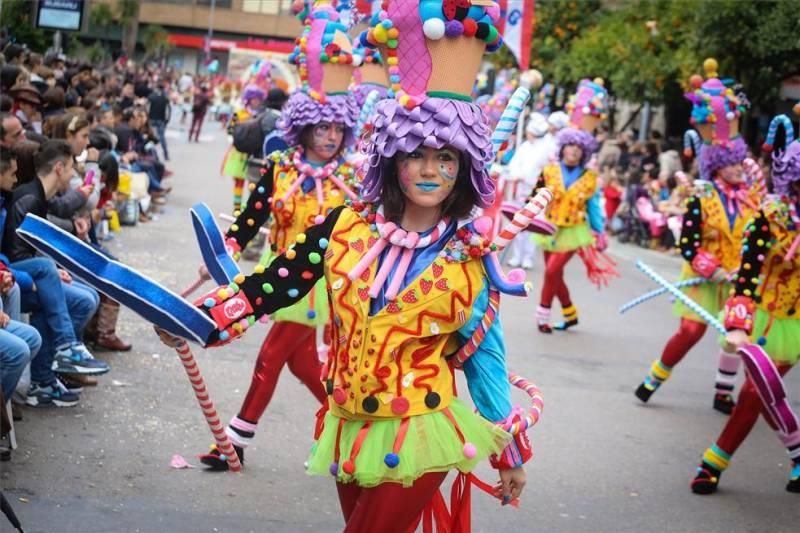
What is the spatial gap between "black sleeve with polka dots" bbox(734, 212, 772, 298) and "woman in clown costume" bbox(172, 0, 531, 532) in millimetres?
2993

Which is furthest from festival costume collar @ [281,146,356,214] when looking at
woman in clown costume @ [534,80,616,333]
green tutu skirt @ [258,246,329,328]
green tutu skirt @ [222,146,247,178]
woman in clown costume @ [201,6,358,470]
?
green tutu skirt @ [222,146,247,178]

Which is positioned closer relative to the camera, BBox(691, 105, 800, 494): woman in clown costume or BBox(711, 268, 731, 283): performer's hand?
BBox(691, 105, 800, 494): woman in clown costume

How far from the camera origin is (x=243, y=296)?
4.17 m

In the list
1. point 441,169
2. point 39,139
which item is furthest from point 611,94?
point 441,169

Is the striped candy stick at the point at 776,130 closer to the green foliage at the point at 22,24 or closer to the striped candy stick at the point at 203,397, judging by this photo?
the striped candy stick at the point at 203,397

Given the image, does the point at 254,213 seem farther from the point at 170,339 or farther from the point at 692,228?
the point at 692,228

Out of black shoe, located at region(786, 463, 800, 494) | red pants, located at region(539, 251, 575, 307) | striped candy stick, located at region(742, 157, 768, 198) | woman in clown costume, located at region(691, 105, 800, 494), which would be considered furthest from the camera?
red pants, located at region(539, 251, 575, 307)

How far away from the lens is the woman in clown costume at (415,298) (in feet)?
13.0

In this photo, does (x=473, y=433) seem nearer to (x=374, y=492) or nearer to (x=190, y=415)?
(x=374, y=492)

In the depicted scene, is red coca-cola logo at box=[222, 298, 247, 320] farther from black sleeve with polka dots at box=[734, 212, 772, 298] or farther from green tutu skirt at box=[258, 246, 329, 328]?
black sleeve with polka dots at box=[734, 212, 772, 298]

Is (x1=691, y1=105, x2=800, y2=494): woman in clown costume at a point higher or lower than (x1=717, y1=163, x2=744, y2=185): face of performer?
lower

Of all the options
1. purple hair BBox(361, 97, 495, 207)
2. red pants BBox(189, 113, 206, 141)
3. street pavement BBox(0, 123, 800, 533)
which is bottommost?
red pants BBox(189, 113, 206, 141)

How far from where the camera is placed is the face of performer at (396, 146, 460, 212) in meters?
4.01

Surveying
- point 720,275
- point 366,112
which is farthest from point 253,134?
point 720,275
